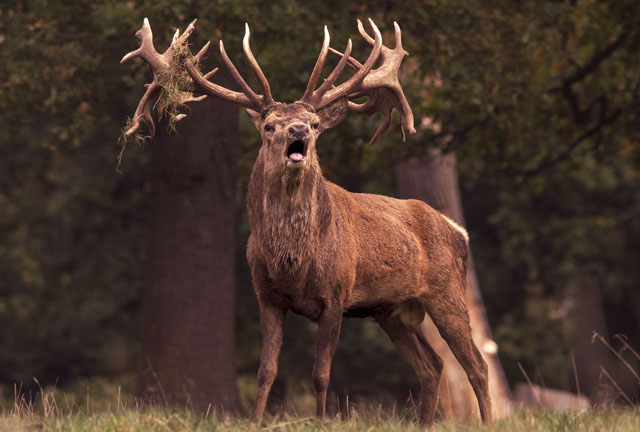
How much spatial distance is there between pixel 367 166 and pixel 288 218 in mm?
6554

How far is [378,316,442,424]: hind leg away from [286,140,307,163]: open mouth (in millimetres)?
2066

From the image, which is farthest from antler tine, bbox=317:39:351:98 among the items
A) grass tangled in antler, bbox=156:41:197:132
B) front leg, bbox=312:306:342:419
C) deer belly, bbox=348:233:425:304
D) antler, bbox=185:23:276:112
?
front leg, bbox=312:306:342:419

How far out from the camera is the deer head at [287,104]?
282 inches

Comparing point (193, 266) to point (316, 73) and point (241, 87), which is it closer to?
point (241, 87)

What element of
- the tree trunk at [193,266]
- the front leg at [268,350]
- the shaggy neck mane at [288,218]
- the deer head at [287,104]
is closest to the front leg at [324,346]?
the front leg at [268,350]

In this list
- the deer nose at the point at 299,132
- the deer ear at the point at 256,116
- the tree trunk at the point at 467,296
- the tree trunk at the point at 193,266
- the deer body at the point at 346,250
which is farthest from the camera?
the tree trunk at the point at 467,296

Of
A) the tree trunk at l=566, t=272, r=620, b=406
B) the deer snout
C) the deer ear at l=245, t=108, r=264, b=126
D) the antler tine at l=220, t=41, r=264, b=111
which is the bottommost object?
the tree trunk at l=566, t=272, r=620, b=406

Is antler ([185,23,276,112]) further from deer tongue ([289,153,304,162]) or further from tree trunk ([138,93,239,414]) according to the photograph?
tree trunk ([138,93,239,414])

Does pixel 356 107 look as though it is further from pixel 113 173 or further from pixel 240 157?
pixel 113 173

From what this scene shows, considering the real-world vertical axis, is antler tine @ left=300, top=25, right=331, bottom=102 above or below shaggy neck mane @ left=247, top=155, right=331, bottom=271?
above

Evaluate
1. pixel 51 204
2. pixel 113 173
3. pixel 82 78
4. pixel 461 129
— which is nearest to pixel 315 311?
pixel 82 78

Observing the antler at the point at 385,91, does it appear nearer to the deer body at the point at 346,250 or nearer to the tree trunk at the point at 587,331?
the deer body at the point at 346,250

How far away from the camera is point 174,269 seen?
37.5 ft

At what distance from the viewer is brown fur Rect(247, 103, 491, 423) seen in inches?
286
